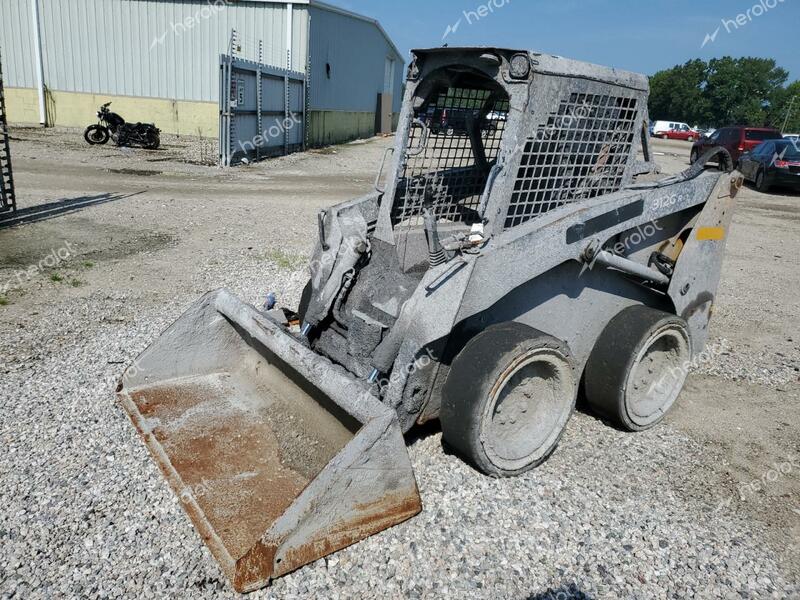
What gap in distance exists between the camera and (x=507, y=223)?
141 inches

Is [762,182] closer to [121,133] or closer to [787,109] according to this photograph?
[121,133]

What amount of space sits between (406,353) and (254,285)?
3669 millimetres

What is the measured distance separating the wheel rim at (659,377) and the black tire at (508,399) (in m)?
0.76

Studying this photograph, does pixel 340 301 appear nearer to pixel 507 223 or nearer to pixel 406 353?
pixel 406 353

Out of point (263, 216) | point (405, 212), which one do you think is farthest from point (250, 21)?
point (405, 212)

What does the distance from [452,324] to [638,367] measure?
5.23 feet

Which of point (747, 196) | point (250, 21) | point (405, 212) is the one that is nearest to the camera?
point (405, 212)

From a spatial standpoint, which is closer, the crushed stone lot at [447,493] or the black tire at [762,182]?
the crushed stone lot at [447,493]

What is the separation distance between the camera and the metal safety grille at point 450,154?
4.08 m

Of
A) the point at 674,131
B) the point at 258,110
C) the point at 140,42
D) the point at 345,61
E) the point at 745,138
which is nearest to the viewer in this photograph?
the point at 258,110

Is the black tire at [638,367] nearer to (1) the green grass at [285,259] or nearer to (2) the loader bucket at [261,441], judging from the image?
(2) the loader bucket at [261,441]

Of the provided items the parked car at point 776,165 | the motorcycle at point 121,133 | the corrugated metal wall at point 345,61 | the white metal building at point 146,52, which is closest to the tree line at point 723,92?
the corrugated metal wall at point 345,61

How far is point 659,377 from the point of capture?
4113 millimetres

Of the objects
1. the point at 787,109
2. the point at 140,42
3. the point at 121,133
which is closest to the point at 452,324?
the point at 121,133
